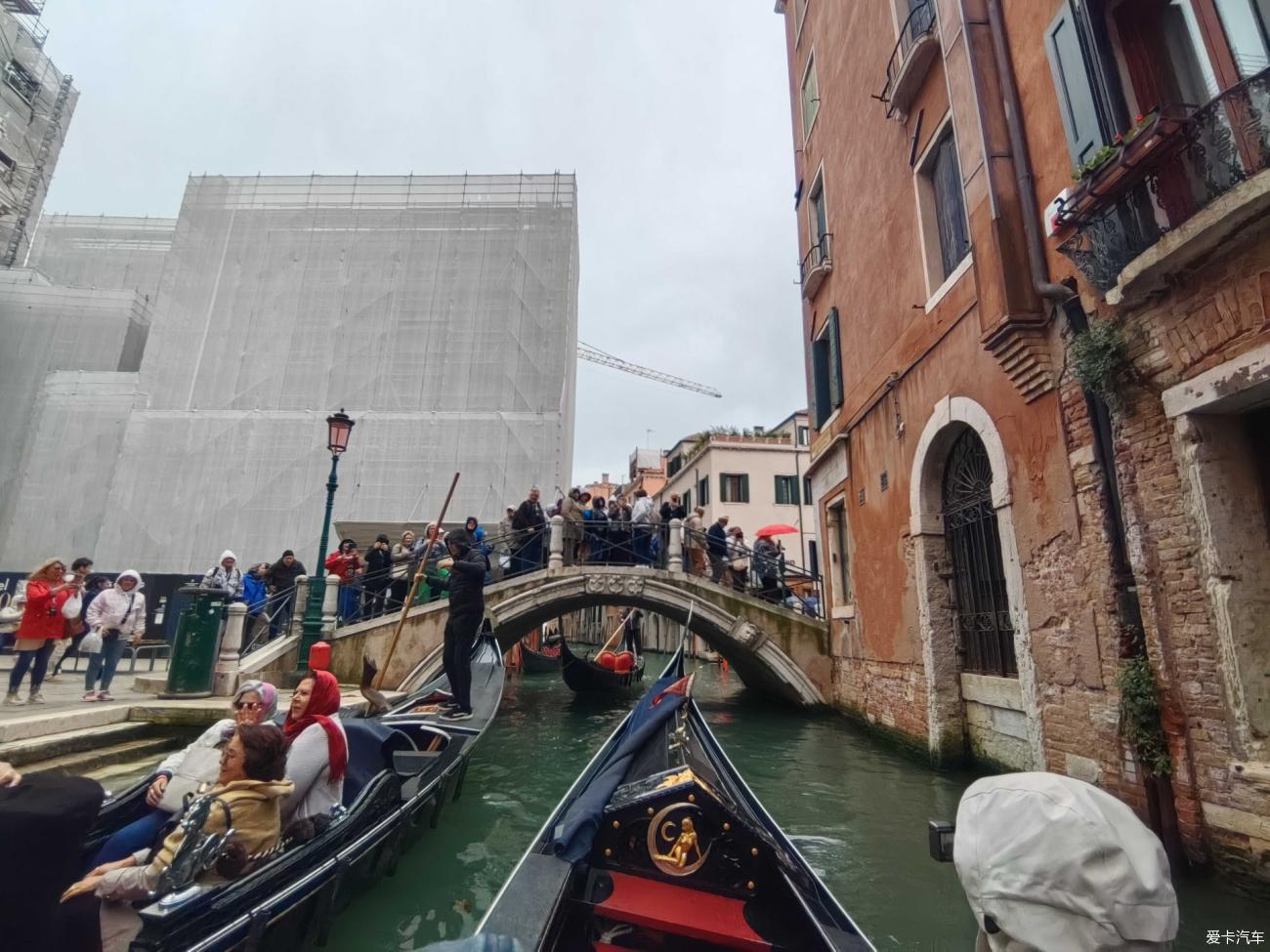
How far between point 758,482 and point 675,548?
1391 cm

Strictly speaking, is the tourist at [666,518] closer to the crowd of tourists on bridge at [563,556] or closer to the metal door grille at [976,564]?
the crowd of tourists on bridge at [563,556]

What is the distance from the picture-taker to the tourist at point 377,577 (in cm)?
853

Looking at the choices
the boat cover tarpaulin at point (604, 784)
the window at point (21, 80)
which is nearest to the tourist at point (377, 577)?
the boat cover tarpaulin at point (604, 784)

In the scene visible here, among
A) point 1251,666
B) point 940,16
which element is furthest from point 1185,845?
point 940,16

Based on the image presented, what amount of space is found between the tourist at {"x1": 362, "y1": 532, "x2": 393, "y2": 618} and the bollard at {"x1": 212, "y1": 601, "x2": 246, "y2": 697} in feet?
8.50

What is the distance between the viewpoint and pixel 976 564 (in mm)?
5281

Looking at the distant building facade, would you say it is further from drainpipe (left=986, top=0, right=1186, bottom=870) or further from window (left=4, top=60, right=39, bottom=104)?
window (left=4, top=60, right=39, bottom=104)

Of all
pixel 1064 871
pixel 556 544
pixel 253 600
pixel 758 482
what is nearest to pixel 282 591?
pixel 253 600

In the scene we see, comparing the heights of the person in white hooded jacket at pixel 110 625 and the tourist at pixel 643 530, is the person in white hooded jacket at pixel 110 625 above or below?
below

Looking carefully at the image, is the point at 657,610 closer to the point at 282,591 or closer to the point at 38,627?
the point at 282,591

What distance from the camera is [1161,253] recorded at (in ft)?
10.0

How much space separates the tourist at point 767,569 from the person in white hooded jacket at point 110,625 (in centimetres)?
693

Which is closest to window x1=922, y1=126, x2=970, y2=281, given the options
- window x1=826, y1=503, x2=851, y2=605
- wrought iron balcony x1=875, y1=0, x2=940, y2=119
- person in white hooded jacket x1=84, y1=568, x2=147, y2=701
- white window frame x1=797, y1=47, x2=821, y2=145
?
wrought iron balcony x1=875, y1=0, x2=940, y2=119

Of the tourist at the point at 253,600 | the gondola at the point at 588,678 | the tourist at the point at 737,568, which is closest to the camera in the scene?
the tourist at the point at 253,600
